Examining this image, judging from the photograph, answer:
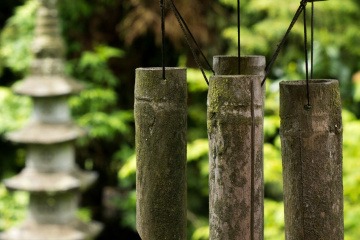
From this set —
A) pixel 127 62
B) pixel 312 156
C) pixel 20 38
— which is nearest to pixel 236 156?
Result: pixel 312 156

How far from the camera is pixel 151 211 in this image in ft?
4.29

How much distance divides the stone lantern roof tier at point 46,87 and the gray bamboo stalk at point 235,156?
355 cm

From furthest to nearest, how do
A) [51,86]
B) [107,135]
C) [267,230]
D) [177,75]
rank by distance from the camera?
1. [107,135]
2. [51,86]
3. [267,230]
4. [177,75]

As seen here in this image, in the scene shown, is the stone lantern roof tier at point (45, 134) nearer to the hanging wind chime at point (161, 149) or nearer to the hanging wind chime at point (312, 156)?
the hanging wind chime at point (161, 149)

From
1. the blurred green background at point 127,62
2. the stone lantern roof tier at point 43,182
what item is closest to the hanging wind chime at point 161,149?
the blurred green background at point 127,62

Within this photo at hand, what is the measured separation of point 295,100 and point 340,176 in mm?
151

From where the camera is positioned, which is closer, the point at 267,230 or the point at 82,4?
the point at 267,230

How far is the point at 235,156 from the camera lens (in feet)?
3.91

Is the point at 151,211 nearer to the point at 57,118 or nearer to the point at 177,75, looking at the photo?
the point at 177,75

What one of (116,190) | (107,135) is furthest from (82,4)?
(116,190)

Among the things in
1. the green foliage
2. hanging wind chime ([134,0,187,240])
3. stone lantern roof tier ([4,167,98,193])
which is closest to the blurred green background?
the green foliage

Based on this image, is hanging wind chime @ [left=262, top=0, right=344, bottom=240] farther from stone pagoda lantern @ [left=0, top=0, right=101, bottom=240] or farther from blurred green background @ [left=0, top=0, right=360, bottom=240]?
stone pagoda lantern @ [left=0, top=0, right=101, bottom=240]

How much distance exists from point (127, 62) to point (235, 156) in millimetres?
5312

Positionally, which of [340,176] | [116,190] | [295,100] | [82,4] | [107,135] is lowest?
[116,190]
